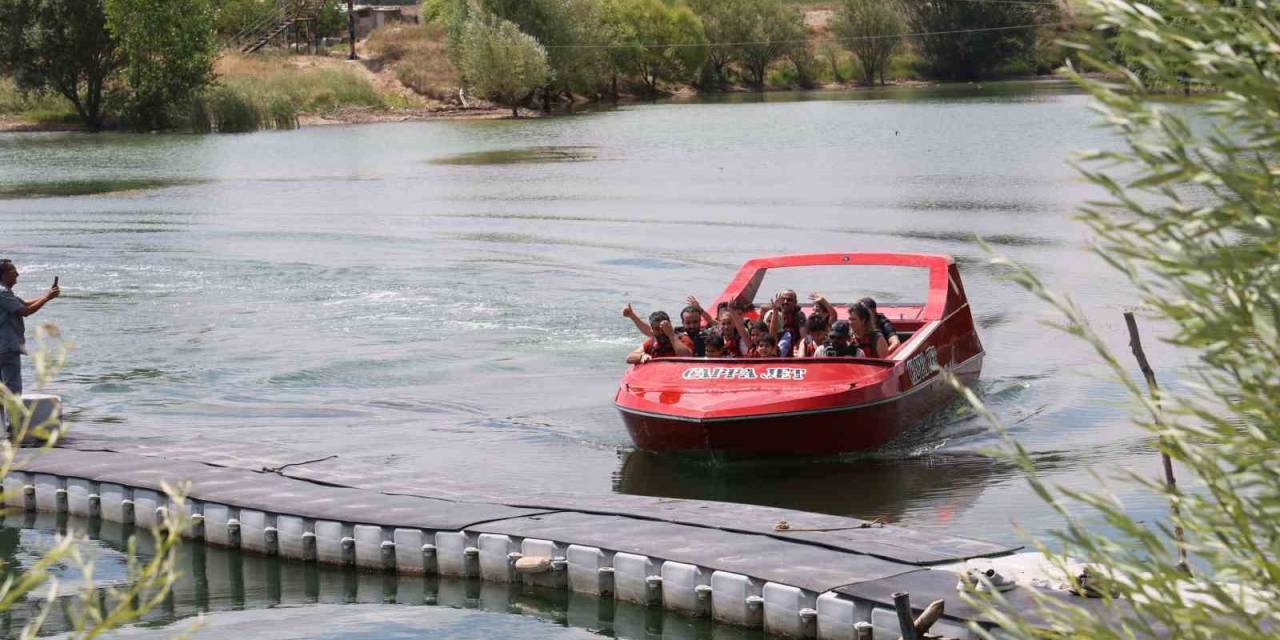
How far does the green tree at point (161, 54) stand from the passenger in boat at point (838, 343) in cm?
5917

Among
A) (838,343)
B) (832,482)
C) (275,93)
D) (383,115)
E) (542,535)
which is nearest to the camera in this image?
(542,535)

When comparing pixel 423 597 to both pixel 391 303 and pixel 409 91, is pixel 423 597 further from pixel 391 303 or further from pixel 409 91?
pixel 409 91

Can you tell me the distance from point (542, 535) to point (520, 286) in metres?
14.2

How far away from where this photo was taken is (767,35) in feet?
311

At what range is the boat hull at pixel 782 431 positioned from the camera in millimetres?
14039

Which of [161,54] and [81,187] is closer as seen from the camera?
[81,187]

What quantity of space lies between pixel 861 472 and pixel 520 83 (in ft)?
212

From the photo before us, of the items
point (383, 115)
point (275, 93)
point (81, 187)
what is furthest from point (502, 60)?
point (81, 187)

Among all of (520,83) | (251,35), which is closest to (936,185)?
(520,83)

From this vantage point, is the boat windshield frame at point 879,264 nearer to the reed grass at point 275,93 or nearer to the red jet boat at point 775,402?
the red jet boat at point 775,402

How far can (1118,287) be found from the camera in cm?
2478

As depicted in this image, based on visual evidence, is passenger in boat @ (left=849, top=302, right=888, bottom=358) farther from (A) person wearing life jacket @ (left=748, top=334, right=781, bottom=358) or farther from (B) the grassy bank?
(B) the grassy bank

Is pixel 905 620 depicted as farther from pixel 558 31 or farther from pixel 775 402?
pixel 558 31

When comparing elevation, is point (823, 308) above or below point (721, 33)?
below
